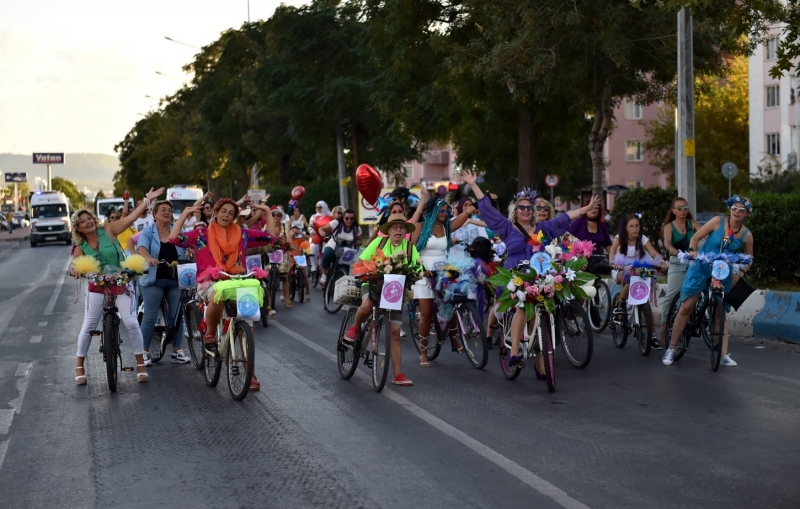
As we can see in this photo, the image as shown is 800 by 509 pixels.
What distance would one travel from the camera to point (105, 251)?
35.4 feet

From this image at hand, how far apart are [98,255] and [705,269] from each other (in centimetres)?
593

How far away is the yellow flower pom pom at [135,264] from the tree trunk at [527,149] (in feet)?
69.8

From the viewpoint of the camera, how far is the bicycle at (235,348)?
9664 mm

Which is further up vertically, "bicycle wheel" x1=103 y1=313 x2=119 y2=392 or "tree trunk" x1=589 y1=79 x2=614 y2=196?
"tree trunk" x1=589 y1=79 x2=614 y2=196

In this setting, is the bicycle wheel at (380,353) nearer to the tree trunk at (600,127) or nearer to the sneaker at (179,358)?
the sneaker at (179,358)

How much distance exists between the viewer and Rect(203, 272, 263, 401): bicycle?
9.66m

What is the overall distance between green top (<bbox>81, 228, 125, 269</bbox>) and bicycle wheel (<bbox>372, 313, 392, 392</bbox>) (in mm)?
2540

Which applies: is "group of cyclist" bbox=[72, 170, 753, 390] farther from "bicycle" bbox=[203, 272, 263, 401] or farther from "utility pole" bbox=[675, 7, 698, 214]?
"utility pole" bbox=[675, 7, 698, 214]

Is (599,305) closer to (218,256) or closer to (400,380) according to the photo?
(400,380)

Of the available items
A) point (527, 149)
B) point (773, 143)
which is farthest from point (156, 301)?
point (773, 143)

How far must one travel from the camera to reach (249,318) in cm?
979

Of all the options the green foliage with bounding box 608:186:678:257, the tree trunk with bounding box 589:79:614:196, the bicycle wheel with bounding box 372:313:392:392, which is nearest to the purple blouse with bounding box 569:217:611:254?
the bicycle wheel with bounding box 372:313:392:392

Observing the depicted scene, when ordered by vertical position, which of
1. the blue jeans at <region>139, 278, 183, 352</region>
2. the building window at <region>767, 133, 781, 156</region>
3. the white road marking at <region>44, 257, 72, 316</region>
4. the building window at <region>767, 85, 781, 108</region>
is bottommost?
the white road marking at <region>44, 257, 72, 316</region>

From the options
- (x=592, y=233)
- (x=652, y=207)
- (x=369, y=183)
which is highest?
(x=369, y=183)
